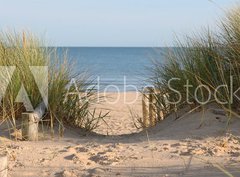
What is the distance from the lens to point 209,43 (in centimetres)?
608

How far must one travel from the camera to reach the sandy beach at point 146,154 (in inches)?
156

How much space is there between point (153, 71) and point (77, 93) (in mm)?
1136

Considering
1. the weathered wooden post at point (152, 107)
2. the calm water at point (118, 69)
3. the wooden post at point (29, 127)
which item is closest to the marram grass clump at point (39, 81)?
the wooden post at point (29, 127)

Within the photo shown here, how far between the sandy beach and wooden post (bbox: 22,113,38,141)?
13 centimetres

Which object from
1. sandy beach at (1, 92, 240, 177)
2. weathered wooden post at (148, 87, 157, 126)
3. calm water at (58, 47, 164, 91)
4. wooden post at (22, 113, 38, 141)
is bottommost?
sandy beach at (1, 92, 240, 177)

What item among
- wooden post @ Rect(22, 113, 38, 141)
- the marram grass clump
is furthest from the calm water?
wooden post @ Rect(22, 113, 38, 141)

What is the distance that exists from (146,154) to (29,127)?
1537 millimetres

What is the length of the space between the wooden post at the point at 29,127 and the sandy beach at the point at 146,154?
0.13 metres

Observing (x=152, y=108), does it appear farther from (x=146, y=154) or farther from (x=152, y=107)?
(x=146, y=154)

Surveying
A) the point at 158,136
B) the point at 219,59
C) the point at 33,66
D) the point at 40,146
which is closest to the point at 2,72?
the point at 33,66

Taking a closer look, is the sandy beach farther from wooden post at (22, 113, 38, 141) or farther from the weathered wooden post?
the weathered wooden post

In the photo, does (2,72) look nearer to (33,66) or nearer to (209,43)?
(33,66)

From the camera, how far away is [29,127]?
17.5 feet

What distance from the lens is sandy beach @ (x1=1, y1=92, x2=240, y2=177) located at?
3951 millimetres
